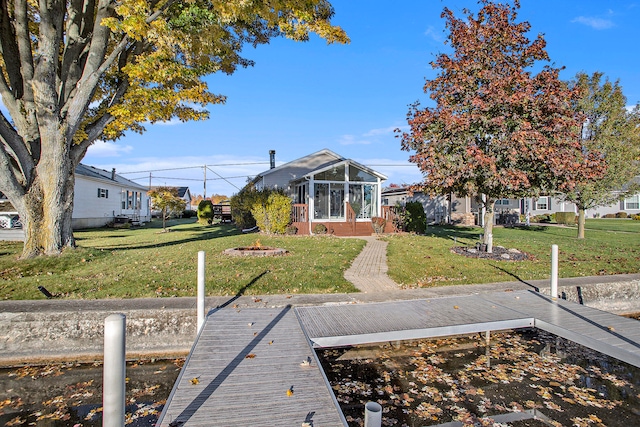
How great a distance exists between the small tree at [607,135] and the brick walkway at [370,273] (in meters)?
10.1

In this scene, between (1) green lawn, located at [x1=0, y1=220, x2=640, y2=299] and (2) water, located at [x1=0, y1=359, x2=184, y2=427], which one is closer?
(2) water, located at [x1=0, y1=359, x2=184, y2=427]

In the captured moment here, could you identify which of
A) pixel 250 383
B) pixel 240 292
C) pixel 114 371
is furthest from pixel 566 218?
pixel 114 371

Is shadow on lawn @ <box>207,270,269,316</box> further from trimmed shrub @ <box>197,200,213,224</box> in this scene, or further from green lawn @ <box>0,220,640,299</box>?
trimmed shrub @ <box>197,200,213,224</box>

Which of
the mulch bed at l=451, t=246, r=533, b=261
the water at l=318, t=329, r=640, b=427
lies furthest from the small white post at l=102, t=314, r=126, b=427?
the mulch bed at l=451, t=246, r=533, b=261

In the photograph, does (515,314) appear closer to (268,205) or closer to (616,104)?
(268,205)

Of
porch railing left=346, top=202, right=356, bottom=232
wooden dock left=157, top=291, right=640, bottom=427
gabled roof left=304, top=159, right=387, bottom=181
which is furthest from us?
gabled roof left=304, top=159, right=387, bottom=181

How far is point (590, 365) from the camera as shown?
4695 mm

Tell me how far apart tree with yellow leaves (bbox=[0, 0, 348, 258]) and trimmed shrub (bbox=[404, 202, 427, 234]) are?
416 inches

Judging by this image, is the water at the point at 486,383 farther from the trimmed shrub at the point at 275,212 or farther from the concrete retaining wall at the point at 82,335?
the trimmed shrub at the point at 275,212

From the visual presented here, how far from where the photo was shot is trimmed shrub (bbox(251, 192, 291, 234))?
16641 mm

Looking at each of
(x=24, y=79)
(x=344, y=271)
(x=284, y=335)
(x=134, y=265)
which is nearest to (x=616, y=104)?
(x=344, y=271)

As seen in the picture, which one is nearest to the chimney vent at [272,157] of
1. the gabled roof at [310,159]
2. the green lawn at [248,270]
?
the gabled roof at [310,159]

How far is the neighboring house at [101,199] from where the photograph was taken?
2225 centimetres

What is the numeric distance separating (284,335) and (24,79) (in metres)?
9.57
